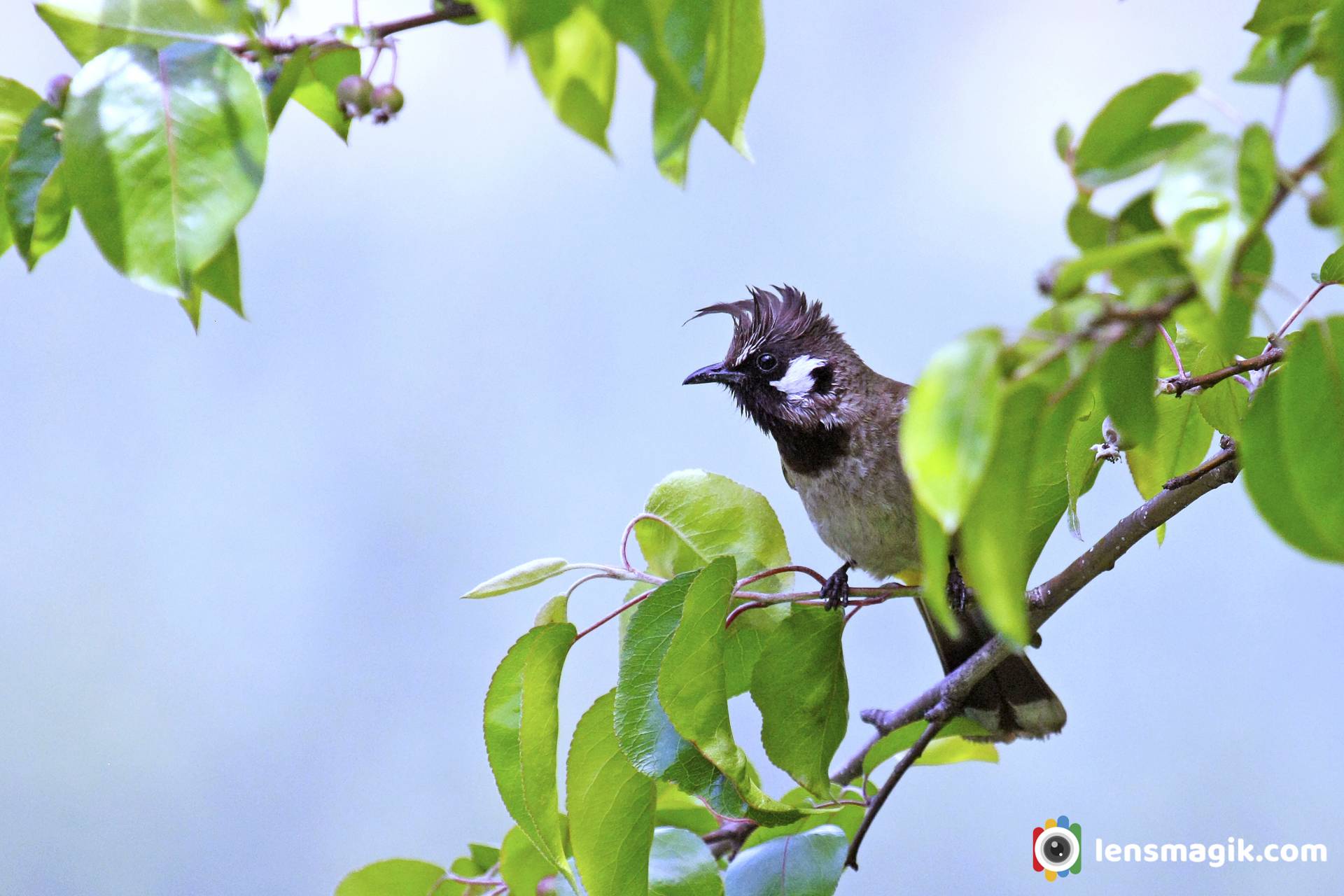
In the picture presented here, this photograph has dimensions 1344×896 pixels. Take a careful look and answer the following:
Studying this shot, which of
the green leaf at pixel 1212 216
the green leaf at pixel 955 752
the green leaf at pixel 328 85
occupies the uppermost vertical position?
the green leaf at pixel 328 85

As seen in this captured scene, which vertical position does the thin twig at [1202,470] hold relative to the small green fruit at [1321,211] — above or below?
above

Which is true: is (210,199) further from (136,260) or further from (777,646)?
(777,646)

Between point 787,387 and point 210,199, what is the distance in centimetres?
119

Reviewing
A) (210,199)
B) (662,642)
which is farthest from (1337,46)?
(662,642)

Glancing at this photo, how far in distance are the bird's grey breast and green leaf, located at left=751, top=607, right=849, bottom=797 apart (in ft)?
2.05

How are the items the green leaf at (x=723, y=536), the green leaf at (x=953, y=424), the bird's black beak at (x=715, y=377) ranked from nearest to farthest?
the green leaf at (x=953, y=424), the green leaf at (x=723, y=536), the bird's black beak at (x=715, y=377)

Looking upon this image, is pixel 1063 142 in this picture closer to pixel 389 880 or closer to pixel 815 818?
pixel 815 818

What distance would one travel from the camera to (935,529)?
42 centimetres

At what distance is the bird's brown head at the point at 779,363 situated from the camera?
1.74 meters

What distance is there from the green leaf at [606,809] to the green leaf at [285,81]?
503mm

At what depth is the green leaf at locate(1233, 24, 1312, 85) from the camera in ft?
1.56

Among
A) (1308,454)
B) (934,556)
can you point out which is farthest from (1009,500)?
(1308,454)

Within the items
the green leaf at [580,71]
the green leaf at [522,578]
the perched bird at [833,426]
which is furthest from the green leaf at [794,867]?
the green leaf at [580,71]

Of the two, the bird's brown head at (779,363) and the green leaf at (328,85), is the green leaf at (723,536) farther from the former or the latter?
the bird's brown head at (779,363)
